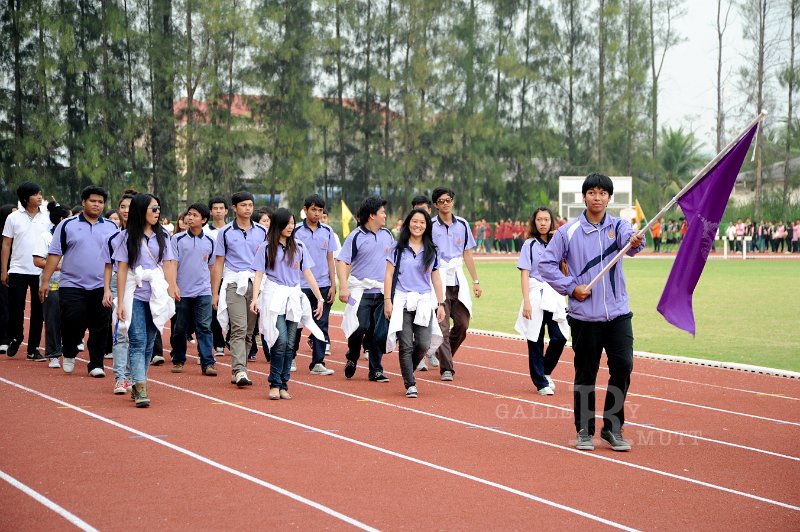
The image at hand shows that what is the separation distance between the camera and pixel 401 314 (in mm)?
10391

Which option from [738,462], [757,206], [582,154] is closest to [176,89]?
[582,154]

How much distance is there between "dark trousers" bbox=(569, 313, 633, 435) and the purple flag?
38cm

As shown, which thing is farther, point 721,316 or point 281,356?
point 721,316

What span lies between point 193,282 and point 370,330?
228 cm

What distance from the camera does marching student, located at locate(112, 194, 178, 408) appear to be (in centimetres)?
947

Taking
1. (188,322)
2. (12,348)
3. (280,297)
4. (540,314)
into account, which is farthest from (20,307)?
(540,314)

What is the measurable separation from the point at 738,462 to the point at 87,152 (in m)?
44.2

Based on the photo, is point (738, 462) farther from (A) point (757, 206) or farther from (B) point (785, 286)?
(A) point (757, 206)

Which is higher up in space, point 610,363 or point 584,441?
point 610,363

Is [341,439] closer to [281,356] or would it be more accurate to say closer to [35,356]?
[281,356]

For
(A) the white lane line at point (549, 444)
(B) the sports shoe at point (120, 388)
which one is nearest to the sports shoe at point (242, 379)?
(A) the white lane line at point (549, 444)

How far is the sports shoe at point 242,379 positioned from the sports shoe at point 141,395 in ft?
4.80

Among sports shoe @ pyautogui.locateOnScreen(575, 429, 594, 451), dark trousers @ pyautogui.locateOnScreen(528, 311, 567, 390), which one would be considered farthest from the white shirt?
sports shoe @ pyautogui.locateOnScreen(575, 429, 594, 451)

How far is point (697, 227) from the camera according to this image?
7773mm
